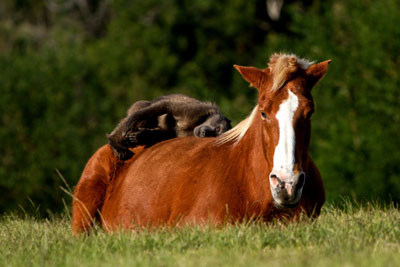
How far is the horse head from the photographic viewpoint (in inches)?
227

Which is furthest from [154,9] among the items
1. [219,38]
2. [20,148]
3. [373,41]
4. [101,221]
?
[101,221]

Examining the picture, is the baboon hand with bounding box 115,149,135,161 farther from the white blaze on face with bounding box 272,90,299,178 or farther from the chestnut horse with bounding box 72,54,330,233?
the white blaze on face with bounding box 272,90,299,178

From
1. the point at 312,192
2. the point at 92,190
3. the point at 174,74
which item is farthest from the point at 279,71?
the point at 174,74

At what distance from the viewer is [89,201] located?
825 centimetres

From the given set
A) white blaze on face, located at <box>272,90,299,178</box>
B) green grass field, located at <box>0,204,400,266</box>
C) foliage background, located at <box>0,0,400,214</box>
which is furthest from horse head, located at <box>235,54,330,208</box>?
foliage background, located at <box>0,0,400,214</box>

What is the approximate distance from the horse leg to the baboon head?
1.02 metres

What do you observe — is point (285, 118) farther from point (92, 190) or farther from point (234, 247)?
point (92, 190)

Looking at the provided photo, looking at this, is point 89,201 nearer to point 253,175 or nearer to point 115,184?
point 115,184

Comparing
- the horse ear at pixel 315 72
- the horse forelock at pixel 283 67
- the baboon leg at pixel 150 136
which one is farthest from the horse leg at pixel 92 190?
the horse ear at pixel 315 72

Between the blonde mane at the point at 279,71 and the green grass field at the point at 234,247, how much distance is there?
995mm

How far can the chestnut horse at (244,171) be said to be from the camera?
596 centimetres

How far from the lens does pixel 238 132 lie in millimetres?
6992

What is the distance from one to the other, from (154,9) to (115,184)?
33.8 meters

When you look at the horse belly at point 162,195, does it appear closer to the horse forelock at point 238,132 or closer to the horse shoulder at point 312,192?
the horse forelock at point 238,132
